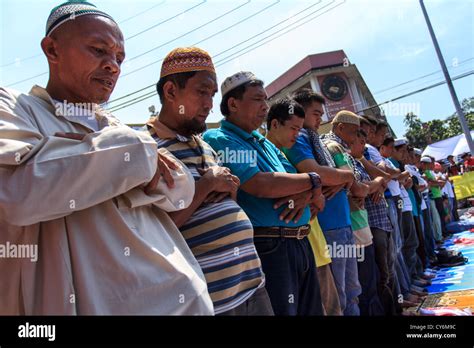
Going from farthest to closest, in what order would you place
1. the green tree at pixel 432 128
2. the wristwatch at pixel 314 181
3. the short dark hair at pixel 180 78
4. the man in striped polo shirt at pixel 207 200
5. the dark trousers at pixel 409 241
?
the green tree at pixel 432 128
the dark trousers at pixel 409 241
the wristwatch at pixel 314 181
the short dark hair at pixel 180 78
the man in striped polo shirt at pixel 207 200

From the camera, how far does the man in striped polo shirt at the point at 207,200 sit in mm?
1873

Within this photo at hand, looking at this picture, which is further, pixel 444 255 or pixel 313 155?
pixel 444 255

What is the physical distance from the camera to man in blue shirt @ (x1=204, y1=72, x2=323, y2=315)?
2.39 meters

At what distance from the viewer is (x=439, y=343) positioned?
1.33 metres

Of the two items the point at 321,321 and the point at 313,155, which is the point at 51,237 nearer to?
the point at 321,321

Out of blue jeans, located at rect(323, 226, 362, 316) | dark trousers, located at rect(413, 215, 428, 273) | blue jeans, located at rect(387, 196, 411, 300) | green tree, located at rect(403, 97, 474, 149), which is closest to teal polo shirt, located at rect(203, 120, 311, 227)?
blue jeans, located at rect(323, 226, 362, 316)

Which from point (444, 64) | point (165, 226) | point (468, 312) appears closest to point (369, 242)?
point (468, 312)

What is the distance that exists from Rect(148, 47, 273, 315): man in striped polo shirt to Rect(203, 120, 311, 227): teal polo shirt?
24 cm

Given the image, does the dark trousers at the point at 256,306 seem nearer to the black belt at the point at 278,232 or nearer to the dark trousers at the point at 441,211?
the black belt at the point at 278,232

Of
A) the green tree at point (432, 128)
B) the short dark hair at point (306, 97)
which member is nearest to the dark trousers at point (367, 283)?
the short dark hair at point (306, 97)

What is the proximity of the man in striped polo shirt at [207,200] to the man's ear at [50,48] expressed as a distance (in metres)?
0.66

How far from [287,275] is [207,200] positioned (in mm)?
775

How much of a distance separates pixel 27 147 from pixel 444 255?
7.62m

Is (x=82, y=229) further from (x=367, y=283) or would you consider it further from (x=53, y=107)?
(x=367, y=283)
